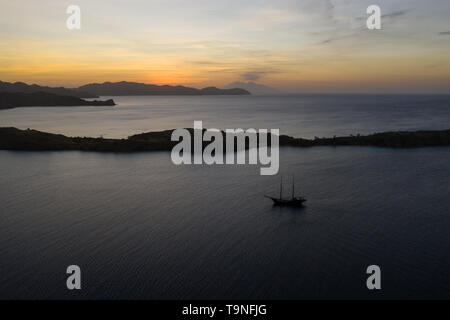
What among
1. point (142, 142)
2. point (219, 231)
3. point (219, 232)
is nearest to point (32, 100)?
point (142, 142)

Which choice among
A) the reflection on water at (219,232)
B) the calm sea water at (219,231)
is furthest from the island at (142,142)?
the reflection on water at (219,232)

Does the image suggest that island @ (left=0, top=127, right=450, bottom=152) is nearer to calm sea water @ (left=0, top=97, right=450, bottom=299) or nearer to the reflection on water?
calm sea water @ (left=0, top=97, right=450, bottom=299)

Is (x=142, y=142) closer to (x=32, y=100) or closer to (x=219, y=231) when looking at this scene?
(x=219, y=231)

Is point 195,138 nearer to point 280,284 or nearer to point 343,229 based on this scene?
point 343,229

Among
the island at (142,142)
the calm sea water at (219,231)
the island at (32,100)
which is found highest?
the island at (32,100)

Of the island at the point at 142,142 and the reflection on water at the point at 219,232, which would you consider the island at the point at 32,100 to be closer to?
the island at the point at 142,142
